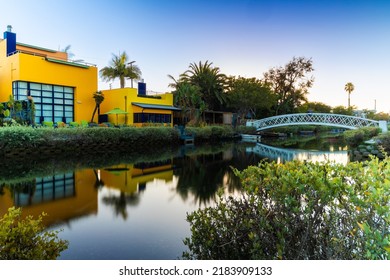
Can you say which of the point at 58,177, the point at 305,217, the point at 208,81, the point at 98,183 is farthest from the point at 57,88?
the point at 305,217

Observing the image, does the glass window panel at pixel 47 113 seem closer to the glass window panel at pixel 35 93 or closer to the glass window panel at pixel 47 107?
the glass window panel at pixel 47 107

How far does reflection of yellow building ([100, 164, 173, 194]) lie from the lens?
642cm

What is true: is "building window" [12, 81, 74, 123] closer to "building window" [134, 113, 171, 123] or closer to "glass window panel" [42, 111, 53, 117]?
"glass window panel" [42, 111, 53, 117]

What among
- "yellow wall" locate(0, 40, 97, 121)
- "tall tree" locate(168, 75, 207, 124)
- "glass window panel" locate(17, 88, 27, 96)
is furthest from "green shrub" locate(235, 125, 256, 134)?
"glass window panel" locate(17, 88, 27, 96)

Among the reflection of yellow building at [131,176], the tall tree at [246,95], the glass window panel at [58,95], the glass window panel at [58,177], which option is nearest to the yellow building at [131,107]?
the glass window panel at [58,95]

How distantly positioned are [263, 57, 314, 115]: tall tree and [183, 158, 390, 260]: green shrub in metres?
30.1

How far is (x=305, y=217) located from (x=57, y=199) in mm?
4769

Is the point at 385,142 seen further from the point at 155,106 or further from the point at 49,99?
the point at 49,99

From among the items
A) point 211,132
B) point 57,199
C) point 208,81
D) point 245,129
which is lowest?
point 57,199

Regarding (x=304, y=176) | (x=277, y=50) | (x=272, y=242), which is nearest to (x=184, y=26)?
(x=277, y=50)

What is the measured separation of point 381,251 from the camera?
1.25 metres

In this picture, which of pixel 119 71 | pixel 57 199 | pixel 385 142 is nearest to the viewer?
pixel 57 199

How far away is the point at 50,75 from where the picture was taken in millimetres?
16203

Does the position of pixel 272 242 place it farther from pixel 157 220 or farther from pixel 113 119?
pixel 113 119
